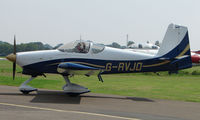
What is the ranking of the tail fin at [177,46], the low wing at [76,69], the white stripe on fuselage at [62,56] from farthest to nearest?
the tail fin at [177,46] < the white stripe on fuselage at [62,56] < the low wing at [76,69]

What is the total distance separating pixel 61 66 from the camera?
1141 centimetres

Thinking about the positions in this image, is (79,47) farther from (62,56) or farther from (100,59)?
(100,59)

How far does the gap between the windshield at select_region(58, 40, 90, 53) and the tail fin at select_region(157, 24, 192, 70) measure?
3369 millimetres

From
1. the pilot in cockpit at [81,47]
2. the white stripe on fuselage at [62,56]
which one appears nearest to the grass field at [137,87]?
the white stripe on fuselage at [62,56]

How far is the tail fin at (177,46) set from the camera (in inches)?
540

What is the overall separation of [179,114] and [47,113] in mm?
3897

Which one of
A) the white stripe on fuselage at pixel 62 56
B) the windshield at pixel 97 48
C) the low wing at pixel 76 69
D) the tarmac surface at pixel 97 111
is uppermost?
the windshield at pixel 97 48

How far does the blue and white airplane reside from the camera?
12.6m

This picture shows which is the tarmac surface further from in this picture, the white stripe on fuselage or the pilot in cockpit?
the pilot in cockpit

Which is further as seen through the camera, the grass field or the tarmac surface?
the grass field

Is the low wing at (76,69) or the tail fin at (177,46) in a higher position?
the tail fin at (177,46)

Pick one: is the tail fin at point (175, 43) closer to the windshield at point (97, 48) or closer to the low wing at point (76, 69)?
the windshield at point (97, 48)

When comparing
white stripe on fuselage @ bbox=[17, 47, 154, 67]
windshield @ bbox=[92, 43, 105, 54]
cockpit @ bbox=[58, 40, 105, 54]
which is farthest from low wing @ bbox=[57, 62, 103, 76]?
windshield @ bbox=[92, 43, 105, 54]

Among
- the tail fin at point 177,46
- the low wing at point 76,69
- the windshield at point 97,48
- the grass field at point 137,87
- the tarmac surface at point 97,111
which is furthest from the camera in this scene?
the grass field at point 137,87
